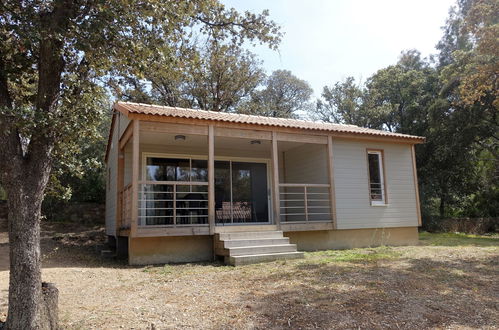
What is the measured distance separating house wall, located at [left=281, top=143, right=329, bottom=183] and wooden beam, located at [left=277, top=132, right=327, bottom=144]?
0.58m

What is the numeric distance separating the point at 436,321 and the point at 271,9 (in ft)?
15.0

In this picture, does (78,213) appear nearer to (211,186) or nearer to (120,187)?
(120,187)

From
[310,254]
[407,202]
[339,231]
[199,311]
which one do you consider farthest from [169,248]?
[407,202]

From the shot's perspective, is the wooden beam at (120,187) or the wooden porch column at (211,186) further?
the wooden beam at (120,187)

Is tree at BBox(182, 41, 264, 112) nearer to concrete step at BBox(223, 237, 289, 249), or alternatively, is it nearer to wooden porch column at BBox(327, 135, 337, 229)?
wooden porch column at BBox(327, 135, 337, 229)

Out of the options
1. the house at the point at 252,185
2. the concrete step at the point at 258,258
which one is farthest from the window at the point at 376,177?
the concrete step at the point at 258,258

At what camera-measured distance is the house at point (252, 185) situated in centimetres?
816

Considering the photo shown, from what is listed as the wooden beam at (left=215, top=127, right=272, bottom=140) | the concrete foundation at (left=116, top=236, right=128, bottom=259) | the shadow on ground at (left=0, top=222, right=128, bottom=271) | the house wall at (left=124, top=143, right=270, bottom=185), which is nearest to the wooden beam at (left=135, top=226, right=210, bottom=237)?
the shadow on ground at (left=0, top=222, right=128, bottom=271)

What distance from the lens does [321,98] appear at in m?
29.5

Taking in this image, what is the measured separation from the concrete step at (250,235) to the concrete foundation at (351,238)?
1.02 metres

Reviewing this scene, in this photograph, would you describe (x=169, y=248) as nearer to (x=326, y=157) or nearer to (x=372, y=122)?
(x=326, y=157)

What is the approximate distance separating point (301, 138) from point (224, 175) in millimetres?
2749

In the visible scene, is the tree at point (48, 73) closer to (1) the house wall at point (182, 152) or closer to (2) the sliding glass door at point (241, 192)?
(1) the house wall at point (182, 152)

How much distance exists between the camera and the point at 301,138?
9.85 metres
